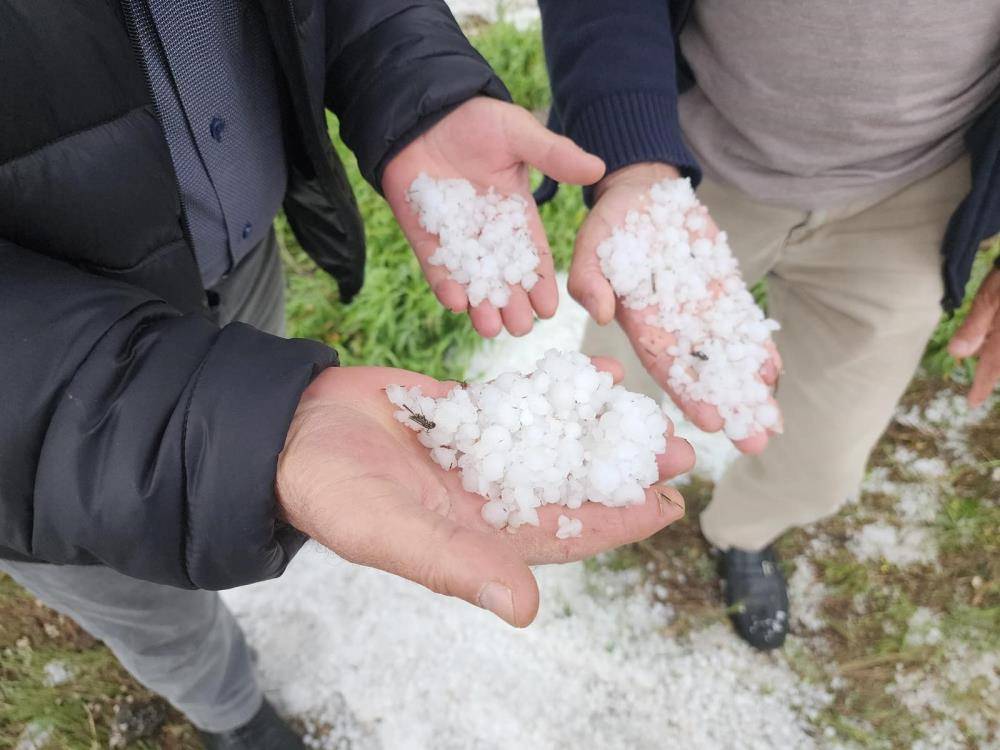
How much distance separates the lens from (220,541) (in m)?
0.94

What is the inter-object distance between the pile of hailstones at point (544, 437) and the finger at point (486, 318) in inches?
7.5

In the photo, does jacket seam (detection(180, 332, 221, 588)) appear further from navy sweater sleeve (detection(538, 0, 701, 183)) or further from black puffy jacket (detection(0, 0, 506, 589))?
navy sweater sleeve (detection(538, 0, 701, 183))

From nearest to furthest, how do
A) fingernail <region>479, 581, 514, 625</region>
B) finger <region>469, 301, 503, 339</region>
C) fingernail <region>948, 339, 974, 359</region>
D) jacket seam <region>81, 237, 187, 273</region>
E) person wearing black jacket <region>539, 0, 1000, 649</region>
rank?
fingernail <region>479, 581, 514, 625</region>, jacket seam <region>81, 237, 187, 273</region>, person wearing black jacket <region>539, 0, 1000, 649</region>, finger <region>469, 301, 503, 339</region>, fingernail <region>948, 339, 974, 359</region>

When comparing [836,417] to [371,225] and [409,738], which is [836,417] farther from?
[371,225]

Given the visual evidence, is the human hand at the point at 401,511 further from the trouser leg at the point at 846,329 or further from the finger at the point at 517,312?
the trouser leg at the point at 846,329

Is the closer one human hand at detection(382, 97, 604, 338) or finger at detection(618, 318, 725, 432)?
human hand at detection(382, 97, 604, 338)

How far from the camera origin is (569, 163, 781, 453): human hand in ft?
5.20

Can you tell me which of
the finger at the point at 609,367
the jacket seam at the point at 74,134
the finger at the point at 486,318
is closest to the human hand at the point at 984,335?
the finger at the point at 609,367

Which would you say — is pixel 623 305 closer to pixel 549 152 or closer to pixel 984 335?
pixel 549 152

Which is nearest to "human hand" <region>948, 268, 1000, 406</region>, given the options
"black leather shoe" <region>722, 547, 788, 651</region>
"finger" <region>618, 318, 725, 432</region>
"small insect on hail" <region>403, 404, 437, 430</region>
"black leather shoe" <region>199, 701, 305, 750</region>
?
"finger" <region>618, 318, 725, 432</region>

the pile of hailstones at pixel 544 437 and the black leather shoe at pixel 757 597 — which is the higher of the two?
the pile of hailstones at pixel 544 437

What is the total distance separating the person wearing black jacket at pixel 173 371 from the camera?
2.93 feet

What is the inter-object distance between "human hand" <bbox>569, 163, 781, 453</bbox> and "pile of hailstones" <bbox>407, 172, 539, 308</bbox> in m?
0.12

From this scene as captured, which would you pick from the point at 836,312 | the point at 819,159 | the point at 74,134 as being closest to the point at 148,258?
the point at 74,134
